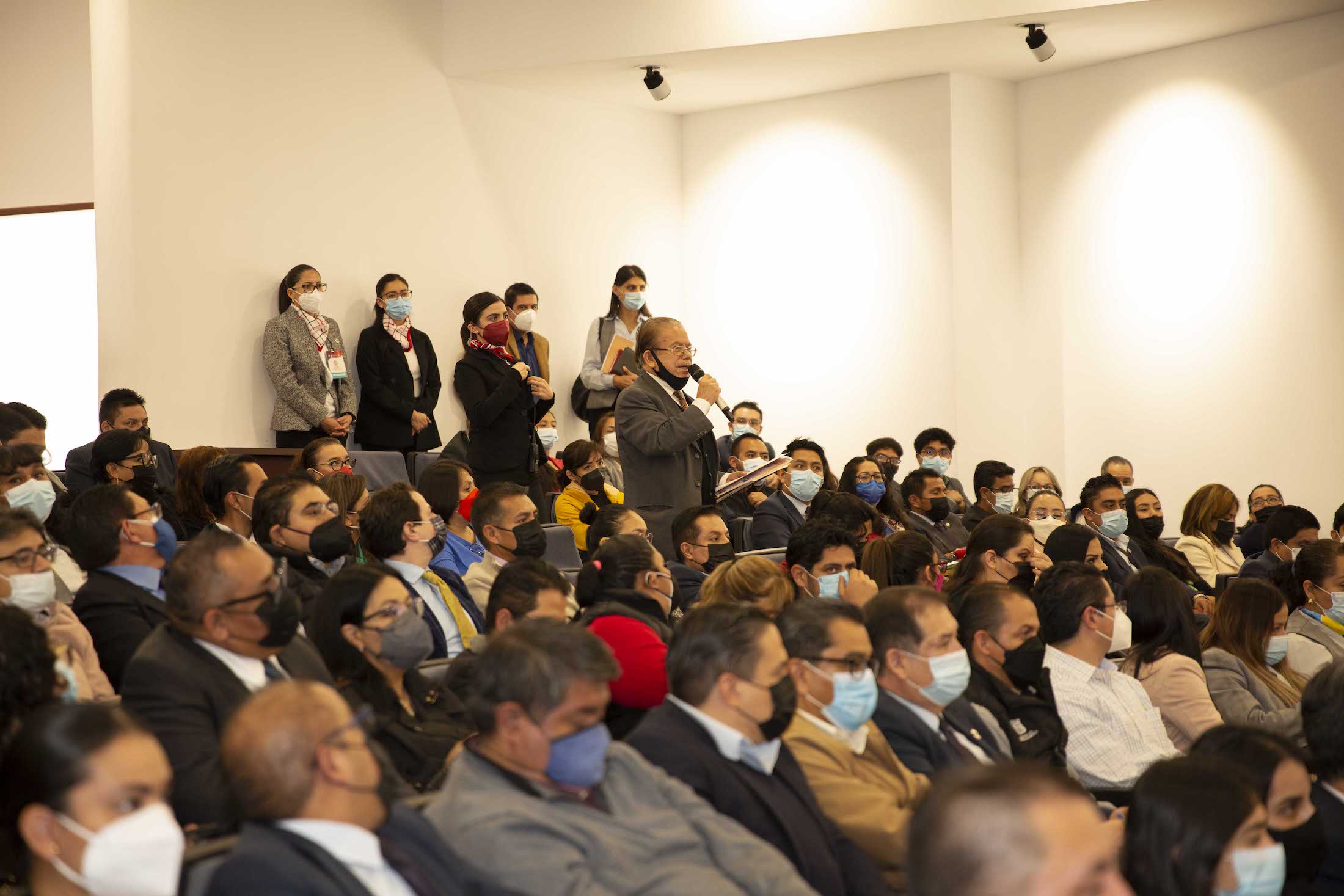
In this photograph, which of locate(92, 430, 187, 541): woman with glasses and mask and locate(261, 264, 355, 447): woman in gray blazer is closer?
locate(92, 430, 187, 541): woman with glasses and mask

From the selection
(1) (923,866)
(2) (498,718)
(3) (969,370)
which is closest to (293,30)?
(3) (969,370)

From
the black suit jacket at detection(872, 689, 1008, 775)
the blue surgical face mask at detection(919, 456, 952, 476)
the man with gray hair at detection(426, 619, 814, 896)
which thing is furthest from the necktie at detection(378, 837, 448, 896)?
the blue surgical face mask at detection(919, 456, 952, 476)

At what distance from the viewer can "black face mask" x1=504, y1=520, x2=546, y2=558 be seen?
502cm

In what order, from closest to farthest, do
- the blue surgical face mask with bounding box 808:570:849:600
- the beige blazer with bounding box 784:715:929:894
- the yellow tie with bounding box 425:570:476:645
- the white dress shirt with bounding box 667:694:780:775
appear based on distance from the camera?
the white dress shirt with bounding box 667:694:780:775
the beige blazer with bounding box 784:715:929:894
the yellow tie with bounding box 425:570:476:645
the blue surgical face mask with bounding box 808:570:849:600

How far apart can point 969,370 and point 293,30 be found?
4.76m

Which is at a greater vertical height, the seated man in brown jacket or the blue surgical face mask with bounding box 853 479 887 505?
the blue surgical face mask with bounding box 853 479 887 505

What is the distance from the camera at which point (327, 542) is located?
447 cm

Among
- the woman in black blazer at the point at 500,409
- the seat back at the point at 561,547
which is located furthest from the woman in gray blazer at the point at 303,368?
the seat back at the point at 561,547

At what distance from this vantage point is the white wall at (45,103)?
26.4 ft

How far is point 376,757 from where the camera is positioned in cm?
232

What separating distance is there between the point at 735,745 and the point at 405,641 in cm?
88

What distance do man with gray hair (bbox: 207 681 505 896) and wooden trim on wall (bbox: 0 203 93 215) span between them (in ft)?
22.4

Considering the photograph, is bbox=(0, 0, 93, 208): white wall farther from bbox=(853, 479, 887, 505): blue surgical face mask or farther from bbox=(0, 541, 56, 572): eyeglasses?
bbox=(0, 541, 56, 572): eyeglasses

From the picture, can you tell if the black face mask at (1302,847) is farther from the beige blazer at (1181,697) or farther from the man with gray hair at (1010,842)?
the beige blazer at (1181,697)
